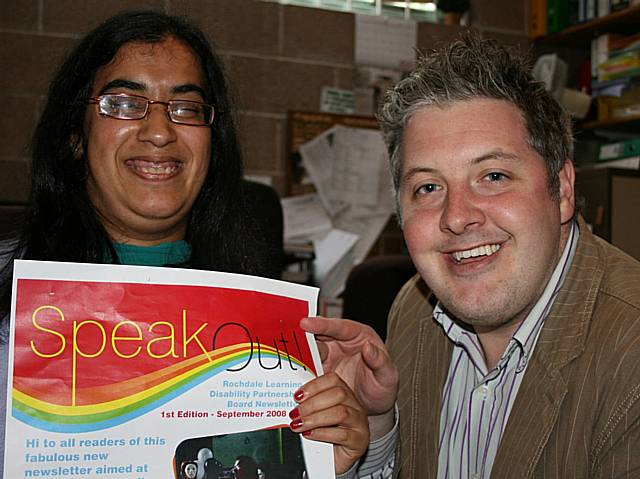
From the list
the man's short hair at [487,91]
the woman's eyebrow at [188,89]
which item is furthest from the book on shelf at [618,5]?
the woman's eyebrow at [188,89]

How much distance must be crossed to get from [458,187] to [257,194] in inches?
25.6

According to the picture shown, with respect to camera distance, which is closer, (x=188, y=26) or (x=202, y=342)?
(x=202, y=342)

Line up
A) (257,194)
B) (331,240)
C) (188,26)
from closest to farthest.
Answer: (188,26) < (257,194) < (331,240)

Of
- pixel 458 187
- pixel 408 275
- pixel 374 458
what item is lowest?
pixel 374 458

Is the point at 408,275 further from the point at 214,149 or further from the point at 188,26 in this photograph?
the point at 188,26

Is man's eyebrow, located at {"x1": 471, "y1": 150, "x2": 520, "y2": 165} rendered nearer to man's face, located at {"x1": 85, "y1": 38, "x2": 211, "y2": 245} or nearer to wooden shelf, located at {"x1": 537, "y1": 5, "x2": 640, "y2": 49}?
man's face, located at {"x1": 85, "y1": 38, "x2": 211, "y2": 245}

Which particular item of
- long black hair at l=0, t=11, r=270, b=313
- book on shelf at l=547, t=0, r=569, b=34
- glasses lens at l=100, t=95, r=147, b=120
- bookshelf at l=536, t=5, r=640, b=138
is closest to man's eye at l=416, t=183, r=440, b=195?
long black hair at l=0, t=11, r=270, b=313

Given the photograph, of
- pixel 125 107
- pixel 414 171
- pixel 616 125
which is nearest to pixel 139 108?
pixel 125 107

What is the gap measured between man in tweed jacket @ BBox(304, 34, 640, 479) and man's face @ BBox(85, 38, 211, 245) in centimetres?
34

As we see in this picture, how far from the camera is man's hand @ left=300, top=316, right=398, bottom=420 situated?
3.44 feet

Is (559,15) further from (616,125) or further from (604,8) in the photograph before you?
(616,125)

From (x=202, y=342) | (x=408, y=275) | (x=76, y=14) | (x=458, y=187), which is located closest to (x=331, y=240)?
(x=408, y=275)

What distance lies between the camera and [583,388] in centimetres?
97

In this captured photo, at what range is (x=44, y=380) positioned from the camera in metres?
0.76
